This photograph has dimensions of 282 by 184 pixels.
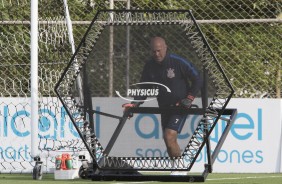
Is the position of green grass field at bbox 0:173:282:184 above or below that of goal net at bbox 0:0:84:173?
below

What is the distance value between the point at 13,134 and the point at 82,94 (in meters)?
2.08

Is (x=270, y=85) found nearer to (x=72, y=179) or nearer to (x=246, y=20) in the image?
(x=246, y=20)

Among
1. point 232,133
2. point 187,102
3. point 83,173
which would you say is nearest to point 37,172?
point 83,173

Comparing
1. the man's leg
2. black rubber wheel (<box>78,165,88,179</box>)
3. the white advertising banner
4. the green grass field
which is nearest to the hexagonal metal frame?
the man's leg

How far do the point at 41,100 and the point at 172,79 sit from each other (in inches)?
105

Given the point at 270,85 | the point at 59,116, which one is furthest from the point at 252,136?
the point at 59,116

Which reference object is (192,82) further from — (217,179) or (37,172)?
(37,172)

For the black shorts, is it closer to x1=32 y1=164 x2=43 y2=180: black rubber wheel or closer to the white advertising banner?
x1=32 y1=164 x2=43 y2=180: black rubber wheel

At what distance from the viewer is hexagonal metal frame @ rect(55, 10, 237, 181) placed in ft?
30.9

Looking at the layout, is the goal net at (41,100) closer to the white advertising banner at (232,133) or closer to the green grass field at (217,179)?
the white advertising banner at (232,133)

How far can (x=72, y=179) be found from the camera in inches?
404

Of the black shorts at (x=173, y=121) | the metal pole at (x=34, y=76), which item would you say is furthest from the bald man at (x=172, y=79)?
the metal pole at (x=34, y=76)

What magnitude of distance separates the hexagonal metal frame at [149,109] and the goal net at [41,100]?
1567 millimetres

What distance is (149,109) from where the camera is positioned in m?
9.44
